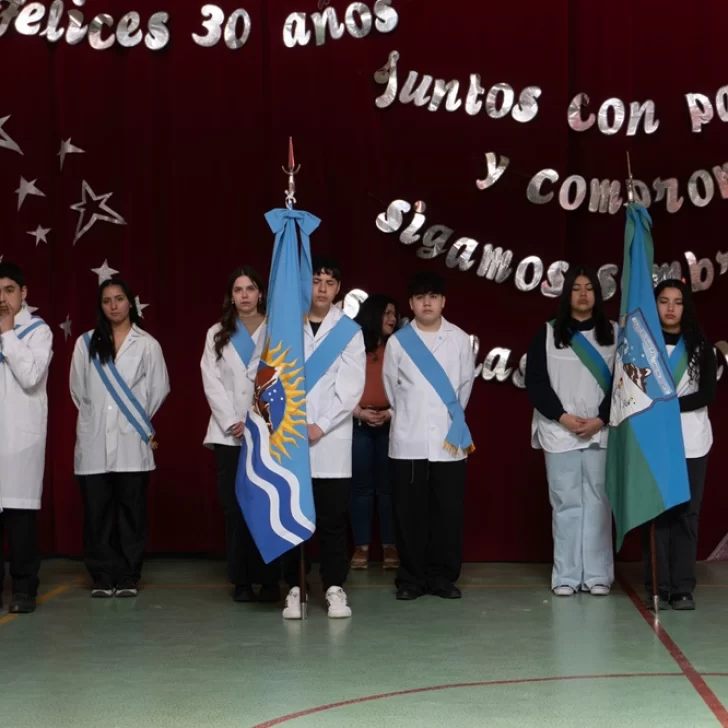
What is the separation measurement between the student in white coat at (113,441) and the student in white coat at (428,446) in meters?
1.10

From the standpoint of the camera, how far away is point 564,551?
5.73 meters

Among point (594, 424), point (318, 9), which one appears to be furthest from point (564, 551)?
point (318, 9)

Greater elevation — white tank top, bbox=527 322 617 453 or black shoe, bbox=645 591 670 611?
white tank top, bbox=527 322 617 453

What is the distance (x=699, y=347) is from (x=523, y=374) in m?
1.26

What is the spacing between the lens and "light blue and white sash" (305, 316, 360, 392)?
209 inches

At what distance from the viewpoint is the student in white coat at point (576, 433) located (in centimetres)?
571

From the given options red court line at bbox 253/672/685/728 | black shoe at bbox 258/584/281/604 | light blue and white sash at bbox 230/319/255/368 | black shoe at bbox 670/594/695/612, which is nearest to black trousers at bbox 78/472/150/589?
black shoe at bbox 258/584/281/604

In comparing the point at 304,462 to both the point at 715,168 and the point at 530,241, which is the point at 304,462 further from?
the point at 715,168

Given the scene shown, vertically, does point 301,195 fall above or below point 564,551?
above

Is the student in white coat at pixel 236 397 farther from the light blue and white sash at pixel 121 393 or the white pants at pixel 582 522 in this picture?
the white pants at pixel 582 522

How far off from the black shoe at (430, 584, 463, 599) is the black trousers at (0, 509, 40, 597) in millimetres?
1691

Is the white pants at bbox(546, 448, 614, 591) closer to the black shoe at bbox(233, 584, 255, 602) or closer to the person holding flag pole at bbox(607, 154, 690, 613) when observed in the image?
the person holding flag pole at bbox(607, 154, 690, 613)

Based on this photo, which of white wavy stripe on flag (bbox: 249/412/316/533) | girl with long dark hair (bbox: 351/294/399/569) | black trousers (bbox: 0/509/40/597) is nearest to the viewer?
white wavy stripe on flag (bbox: 249/412/316/533)

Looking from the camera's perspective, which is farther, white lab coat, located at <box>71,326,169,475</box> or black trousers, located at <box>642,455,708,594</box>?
white lab coat, located at <box>71,326,169,475</box>
